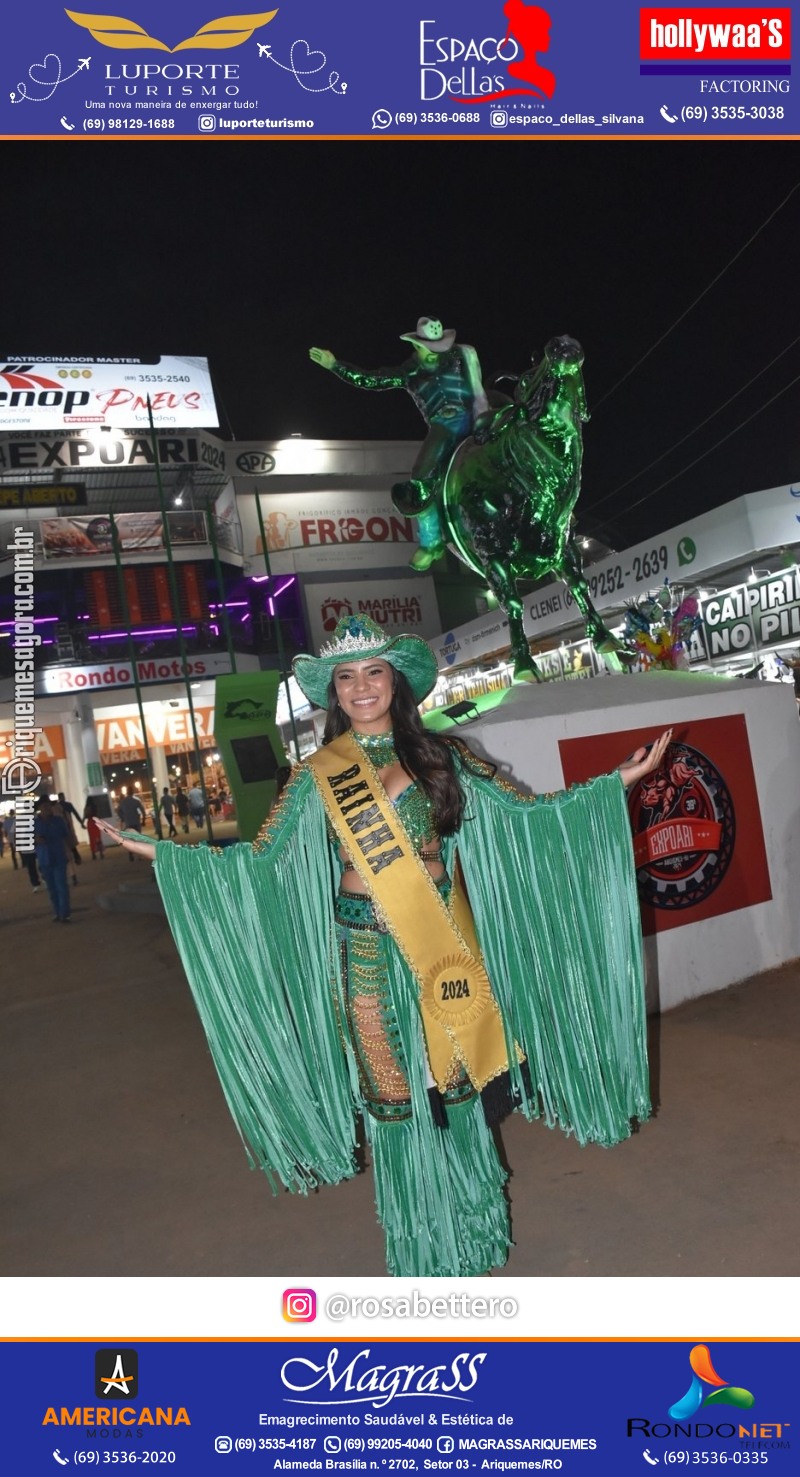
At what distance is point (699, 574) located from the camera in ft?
33.8

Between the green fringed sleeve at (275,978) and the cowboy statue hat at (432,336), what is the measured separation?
11.5 ft

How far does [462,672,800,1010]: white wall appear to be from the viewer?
3.90 m

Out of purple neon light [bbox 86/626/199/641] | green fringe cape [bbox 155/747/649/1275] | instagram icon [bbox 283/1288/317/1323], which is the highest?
purple neon light [bbox 86/626/199/641]

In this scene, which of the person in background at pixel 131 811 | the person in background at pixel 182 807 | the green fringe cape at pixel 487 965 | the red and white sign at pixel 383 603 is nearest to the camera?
the green fringe cape at pixel 487 965

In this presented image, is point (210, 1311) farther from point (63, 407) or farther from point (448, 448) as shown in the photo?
point (63, 407)

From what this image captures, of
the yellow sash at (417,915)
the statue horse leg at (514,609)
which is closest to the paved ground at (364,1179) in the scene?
the yellow sash at (417,915)

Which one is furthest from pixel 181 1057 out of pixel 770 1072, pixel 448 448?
pixel 448 448

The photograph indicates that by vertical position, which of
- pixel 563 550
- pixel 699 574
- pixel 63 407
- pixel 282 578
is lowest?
pixel 563 550

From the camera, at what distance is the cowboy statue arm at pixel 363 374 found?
5.13 meters
